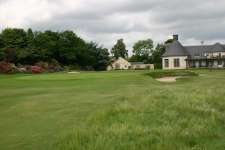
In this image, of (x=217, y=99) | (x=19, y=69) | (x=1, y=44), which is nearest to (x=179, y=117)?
(x=217, y=99)

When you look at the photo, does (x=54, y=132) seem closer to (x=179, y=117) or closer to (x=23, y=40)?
(x=179, y=117)

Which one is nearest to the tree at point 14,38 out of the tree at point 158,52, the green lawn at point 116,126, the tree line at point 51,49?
the tree line at point 51,49

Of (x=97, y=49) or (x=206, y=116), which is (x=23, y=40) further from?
(x=206, y=116)

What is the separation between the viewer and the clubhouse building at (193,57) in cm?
8056

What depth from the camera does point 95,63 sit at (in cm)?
8875

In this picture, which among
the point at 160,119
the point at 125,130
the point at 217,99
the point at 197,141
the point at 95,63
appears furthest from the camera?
the point at 95,63

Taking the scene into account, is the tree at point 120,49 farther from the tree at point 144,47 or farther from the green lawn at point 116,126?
the green lawn at point 116,126

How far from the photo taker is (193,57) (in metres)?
82.4

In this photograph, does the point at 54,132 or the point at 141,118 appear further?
the point at 141,118

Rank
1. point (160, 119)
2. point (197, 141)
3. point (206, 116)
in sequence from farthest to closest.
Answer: point (206, 116) → point (160, 119) → point (197, 141)

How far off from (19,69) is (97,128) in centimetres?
Result: 5077

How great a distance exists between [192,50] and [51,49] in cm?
2801

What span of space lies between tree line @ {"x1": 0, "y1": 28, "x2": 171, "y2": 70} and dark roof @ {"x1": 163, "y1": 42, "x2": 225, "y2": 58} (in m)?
16.2

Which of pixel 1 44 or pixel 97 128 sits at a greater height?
pixel 1 44
